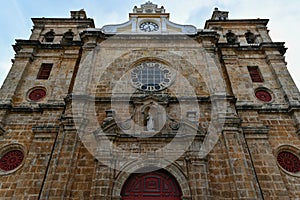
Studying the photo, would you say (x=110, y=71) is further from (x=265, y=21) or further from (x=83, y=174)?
(x=265, y=21)

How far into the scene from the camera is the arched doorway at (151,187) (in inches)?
309

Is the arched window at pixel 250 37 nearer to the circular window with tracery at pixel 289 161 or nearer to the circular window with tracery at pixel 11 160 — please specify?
the circular window with tracery at pixel 289 161

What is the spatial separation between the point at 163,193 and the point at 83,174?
2.93 metres

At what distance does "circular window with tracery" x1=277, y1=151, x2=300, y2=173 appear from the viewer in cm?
925

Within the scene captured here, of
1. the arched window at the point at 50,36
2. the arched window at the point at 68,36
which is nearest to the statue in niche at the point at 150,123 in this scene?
the arched window at the point at 68,36

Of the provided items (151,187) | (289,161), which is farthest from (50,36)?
(289,161)

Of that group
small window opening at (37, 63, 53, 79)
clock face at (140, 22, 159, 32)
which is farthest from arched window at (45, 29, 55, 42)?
clock face at (140, 22, 159, 32)

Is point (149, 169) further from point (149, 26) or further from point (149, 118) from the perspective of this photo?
point (149, 26)

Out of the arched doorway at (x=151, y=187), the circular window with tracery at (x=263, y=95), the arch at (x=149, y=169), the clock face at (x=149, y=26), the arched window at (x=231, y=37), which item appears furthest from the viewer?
the arched window at (x=231, y=37)

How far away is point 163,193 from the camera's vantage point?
7.89 meters

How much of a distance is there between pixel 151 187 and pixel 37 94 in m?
7.32

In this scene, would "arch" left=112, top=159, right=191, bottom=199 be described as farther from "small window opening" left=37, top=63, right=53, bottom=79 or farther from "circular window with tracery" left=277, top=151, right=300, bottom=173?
"small window opening" left=37, top=63, right=53, bottom=79

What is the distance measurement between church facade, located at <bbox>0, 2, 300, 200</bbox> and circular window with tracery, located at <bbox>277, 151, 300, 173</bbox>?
1.8 inches

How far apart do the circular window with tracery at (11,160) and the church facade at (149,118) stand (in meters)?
0.04
